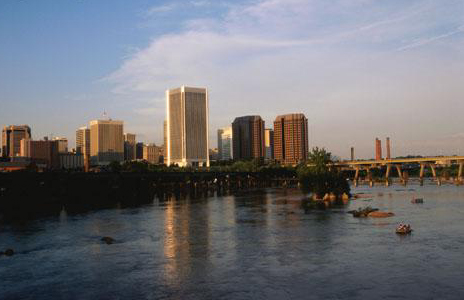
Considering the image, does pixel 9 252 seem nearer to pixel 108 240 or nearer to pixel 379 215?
pixel 108 240

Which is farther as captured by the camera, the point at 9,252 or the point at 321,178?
the point at 321,178

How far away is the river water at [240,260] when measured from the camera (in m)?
33.1

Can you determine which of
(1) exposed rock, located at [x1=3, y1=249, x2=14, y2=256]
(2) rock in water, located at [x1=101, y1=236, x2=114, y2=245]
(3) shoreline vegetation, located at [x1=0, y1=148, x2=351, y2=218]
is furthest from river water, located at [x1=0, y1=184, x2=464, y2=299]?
(3) shoreline vegetation, located at [x1=0, y1=148, x2=351, y2=218]

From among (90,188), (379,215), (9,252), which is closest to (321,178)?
(379,215)

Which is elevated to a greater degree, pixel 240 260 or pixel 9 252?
pixel 9 252

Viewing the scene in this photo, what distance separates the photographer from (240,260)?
140ft

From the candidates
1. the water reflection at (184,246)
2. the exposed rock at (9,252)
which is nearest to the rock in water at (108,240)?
the water reflection at (184,246)

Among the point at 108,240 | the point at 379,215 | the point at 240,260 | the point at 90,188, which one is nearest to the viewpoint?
the point at 240,260

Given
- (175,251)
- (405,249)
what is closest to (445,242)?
(405,249)

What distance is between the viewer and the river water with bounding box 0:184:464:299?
1304 inches

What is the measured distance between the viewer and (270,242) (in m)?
52.1

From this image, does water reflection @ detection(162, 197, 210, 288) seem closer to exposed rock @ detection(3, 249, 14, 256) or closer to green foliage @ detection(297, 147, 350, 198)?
exposed rock @ detection(3, 249, 14, 256)

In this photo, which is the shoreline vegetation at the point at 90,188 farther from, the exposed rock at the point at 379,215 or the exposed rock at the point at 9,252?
the exposed rock at the point at 9,252

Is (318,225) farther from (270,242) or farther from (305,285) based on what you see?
(305,285)
